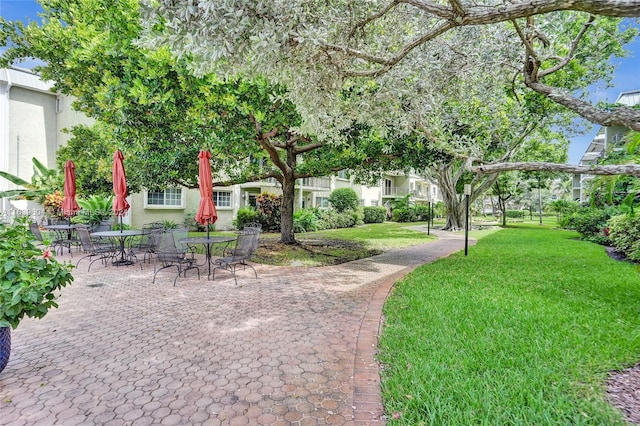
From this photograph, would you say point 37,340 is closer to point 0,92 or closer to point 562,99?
point 562,99

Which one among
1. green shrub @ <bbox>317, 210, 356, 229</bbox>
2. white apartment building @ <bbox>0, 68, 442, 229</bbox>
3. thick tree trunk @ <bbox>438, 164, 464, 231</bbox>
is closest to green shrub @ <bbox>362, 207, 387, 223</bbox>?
green shrub @ <bbox>317, 210, 356, 229</bbox>

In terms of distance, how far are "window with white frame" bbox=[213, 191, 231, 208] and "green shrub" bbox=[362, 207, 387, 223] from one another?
13520 mm

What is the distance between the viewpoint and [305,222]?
23.1 m

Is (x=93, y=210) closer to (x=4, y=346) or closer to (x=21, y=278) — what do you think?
(x=4, y=346)

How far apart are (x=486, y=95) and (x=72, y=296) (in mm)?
12171

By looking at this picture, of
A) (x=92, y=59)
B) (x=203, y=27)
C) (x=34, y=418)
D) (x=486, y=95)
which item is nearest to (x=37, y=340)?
(x=34, y=418)

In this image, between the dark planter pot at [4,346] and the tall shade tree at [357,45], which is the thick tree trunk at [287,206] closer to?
the tall shade tree at [357,45]

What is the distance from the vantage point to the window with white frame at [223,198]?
24619 mm

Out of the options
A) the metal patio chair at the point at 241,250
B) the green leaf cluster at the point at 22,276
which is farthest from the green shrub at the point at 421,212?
the green leaf cluster at the point at 22,276

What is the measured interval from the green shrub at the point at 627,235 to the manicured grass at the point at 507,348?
3.51 m

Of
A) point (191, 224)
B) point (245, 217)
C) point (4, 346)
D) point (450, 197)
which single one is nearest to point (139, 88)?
point (4, 346)

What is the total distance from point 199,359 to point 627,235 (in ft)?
48.7

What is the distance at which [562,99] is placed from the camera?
15.4 feet

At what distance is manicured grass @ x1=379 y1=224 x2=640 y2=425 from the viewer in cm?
304
